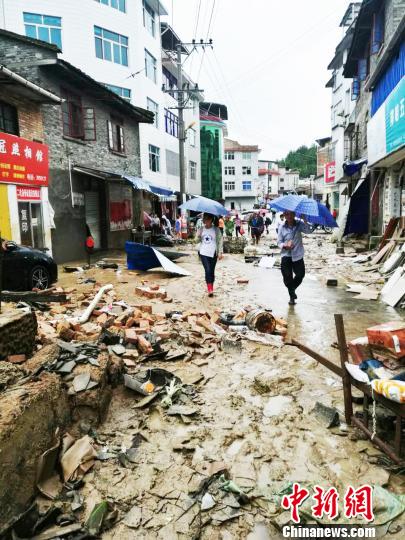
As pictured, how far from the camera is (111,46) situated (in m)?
24.7

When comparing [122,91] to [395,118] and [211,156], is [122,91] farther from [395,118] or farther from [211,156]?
[211,156]

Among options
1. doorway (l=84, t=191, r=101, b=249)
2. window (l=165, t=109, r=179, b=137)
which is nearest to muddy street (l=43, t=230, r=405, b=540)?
doorway (l=84, t=191, r=101, b=249)

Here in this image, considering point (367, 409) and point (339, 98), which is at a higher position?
point (339, 98)

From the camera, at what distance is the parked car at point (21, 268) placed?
8438 mm

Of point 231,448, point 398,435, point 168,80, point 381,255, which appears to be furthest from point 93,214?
point 168,80

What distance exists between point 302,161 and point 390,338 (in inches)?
4092

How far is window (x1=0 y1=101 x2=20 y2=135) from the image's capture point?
11797 mm

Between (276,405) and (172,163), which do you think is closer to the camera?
(276,405)

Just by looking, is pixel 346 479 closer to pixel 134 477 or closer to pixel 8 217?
pixel 134 477

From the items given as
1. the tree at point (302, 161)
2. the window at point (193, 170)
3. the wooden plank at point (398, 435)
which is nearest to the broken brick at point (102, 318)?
the wooden plank at point (398, 435)

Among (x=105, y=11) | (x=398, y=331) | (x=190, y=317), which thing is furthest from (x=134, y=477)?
(x=105, y=11)

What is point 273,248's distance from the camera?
18344mm

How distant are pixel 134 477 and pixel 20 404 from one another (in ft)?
3.19

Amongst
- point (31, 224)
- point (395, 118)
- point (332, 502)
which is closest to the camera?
point (332, 502)
